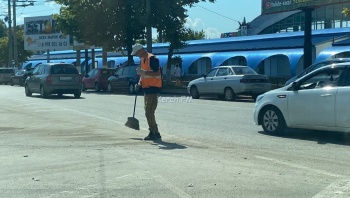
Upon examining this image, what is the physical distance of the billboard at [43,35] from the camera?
204 ft

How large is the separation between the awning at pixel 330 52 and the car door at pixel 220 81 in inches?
348

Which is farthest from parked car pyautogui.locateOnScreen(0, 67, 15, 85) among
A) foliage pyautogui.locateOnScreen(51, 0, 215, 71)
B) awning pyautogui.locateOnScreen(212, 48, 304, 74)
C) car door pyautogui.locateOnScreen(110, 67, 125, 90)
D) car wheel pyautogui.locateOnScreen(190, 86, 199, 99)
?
car wheel pyautogui.locateOnScreen(190, 86, 199, 99)

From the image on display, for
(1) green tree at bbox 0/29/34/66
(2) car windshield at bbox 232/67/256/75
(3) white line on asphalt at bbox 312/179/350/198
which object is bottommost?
(3) white line on asphalt at bbox 312/179/350/198

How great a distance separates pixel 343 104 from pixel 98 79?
2610 centimetres

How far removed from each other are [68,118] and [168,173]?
9.25 metres

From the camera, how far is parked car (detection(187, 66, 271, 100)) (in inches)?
973

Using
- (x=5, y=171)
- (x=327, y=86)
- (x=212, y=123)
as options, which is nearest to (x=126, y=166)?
(x=5, y=171)

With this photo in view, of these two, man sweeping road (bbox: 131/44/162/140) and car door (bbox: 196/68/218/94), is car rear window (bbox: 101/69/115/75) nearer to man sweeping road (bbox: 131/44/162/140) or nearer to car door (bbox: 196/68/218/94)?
car door (bbox: 196/68/218/94)

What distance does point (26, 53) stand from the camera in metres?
74.2

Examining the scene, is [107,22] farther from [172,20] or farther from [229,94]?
[229,94]

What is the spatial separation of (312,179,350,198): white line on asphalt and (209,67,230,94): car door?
58.0 feet

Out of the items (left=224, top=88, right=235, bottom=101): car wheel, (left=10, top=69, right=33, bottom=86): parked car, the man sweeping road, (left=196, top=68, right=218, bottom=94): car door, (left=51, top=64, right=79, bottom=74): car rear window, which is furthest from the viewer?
(left=10, top=69, right=33, bottom=86): parked car

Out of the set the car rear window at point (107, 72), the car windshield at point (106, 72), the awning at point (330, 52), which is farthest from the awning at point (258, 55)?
the car windshield at point (106, 72)

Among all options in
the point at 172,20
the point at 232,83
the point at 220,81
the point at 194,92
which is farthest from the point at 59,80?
the point at 172,20
